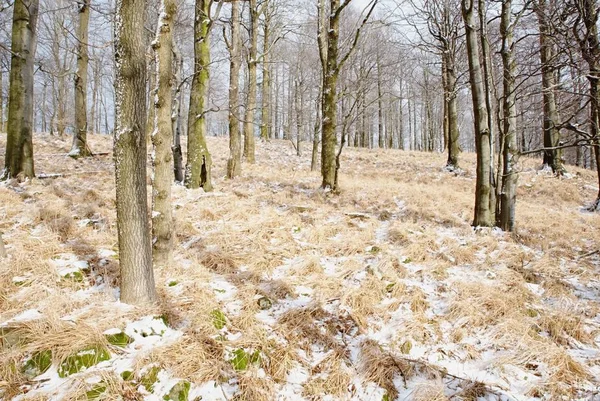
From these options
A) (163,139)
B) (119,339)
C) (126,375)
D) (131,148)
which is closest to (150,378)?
(126,375)

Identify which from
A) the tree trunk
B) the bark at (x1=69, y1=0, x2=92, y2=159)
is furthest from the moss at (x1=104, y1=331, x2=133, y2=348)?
the bark at (x1=69, y1=0, x2=92, y2=159)

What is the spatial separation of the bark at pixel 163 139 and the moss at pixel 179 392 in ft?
5.13

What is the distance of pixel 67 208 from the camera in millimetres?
4934

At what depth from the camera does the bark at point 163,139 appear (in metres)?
3.14

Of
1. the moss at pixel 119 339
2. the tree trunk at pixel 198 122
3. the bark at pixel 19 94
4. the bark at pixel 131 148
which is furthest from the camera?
the tree trunk at pixel 198 122

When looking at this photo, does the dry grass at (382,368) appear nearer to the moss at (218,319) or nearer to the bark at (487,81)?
the moss at (218,319)

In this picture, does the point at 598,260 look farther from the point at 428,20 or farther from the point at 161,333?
the point at 428,20

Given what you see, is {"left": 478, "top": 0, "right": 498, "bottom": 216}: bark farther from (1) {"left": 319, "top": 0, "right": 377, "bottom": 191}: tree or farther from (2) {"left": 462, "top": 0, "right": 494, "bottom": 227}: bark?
(1) {"left": 319, "top": 0, "right": 377, "bottom": 191}: tree

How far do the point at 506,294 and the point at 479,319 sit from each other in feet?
1.89

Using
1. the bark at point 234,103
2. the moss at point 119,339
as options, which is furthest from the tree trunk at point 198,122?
the moss at point 119,339

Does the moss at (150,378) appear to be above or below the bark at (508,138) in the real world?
below

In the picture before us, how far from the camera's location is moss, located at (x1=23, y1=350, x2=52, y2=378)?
2025 millimetres

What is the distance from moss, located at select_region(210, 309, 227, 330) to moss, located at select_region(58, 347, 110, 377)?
781 millimetres

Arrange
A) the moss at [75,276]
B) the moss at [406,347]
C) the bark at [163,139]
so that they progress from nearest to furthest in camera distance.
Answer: the moss at [406,347], the moss at [75,276], the bark at [163,139]
